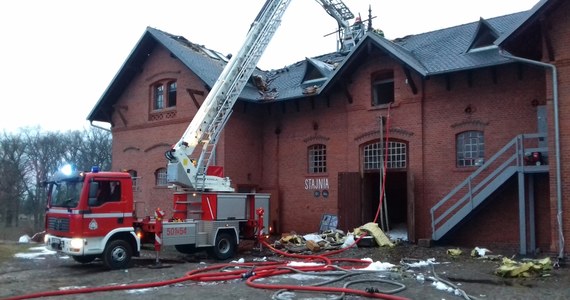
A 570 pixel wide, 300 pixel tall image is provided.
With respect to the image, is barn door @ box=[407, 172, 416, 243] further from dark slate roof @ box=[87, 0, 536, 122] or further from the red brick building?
dark slate roof @ box=[87, 0, 536, 122]

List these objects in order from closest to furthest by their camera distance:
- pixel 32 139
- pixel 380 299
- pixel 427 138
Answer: pixel 380 299, pixel 427 138, pixel 32 139

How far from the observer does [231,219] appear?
1602cm

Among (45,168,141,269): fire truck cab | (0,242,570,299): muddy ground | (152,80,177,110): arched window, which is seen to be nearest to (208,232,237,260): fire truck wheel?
(0,242,570,299): muddy ground

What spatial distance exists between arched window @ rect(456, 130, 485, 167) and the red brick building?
0.04 m

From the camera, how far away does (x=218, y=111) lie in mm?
17406

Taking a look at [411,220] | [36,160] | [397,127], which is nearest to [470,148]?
[397,127]

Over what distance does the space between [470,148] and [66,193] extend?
12.2 m

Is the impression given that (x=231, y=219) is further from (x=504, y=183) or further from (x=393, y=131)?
(x=504, y=183)

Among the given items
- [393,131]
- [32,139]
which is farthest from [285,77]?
[32,139]

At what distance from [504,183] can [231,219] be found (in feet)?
25.9

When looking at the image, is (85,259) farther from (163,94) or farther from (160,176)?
(163,94)

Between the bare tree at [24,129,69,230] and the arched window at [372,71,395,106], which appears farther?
the bare tree at [24,129,69,230]

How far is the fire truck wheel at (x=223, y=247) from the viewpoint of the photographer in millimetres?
15470

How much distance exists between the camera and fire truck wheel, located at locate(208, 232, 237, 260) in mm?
15470
